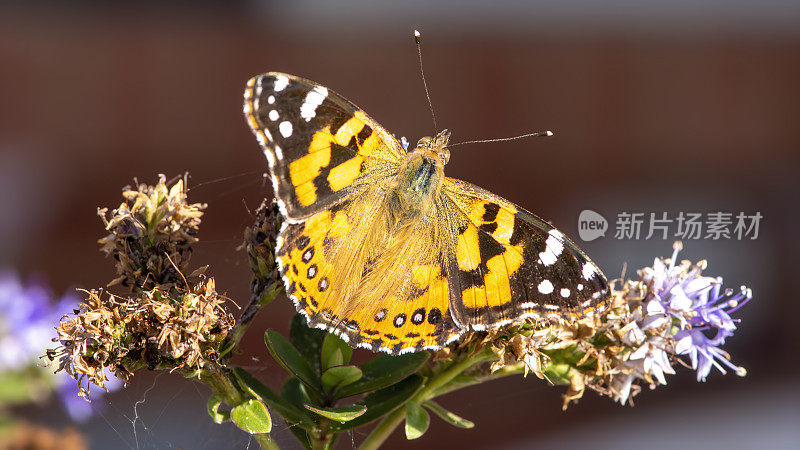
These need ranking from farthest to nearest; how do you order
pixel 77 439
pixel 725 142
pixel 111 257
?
pixel 725 142, pixel 77 439, pixel 111 257

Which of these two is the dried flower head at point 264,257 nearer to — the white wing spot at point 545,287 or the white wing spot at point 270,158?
the white wing spot at point 270,158

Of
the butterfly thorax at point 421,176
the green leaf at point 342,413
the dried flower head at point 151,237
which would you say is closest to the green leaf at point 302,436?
the green leaf at point 342,413

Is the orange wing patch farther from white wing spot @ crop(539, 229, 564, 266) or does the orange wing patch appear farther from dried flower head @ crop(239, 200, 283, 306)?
white wing spot @ crop(539, 229, 564, 266)

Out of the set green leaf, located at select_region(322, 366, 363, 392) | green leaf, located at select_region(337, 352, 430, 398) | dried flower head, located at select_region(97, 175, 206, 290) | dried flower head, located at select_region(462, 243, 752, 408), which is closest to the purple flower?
dried flower head, located at select_region(462, 243, 752, 408)

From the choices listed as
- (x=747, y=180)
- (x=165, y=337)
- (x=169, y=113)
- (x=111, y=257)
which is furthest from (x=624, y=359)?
(x=747, y=180)

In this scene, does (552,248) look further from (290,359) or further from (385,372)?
(290,359)

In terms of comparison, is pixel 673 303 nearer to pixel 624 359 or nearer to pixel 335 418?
pixel 624 359
